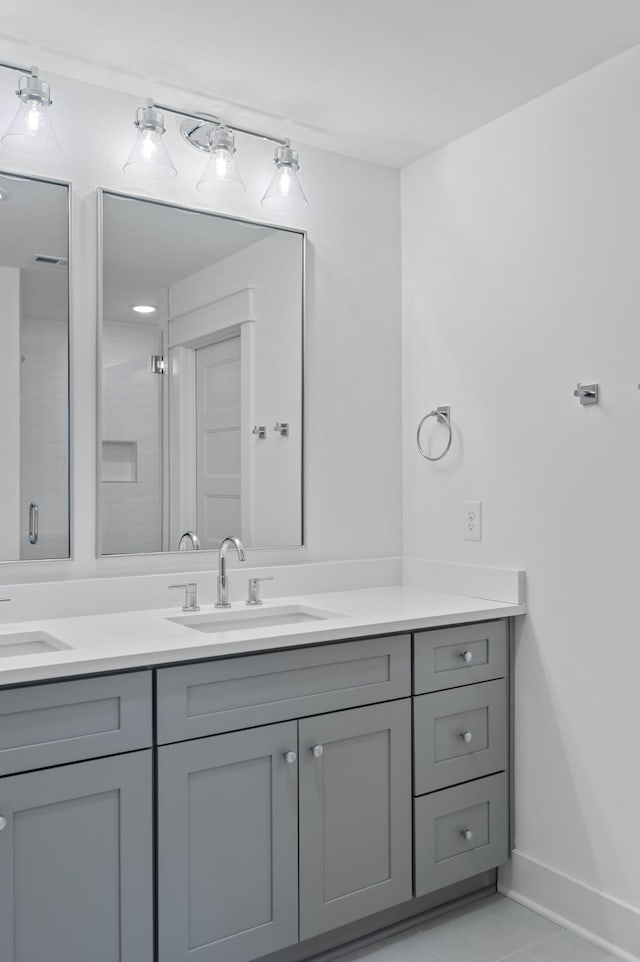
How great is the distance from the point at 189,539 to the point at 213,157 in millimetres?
1133

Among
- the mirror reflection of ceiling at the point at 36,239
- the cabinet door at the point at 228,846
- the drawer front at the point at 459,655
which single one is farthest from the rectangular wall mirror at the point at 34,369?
the drawer front at the point at 459,655

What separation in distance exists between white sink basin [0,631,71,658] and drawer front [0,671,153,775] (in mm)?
322

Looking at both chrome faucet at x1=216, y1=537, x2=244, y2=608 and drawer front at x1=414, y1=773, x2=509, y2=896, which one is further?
chrome faucet at x1=216, y1=537, x2=244, y2=608

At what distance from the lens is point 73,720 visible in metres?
1.63

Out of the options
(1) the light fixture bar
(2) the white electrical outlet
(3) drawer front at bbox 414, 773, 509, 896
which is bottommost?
(3) drawer front at bbox 414, 773, 509, 896

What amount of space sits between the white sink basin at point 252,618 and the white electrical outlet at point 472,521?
0.57 m

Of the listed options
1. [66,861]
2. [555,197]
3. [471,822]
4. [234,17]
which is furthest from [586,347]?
[66,861]

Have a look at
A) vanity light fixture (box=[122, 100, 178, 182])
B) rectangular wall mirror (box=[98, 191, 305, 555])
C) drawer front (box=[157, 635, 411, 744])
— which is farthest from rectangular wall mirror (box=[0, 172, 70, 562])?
drawer front (box=[157, 635, 411, 744])

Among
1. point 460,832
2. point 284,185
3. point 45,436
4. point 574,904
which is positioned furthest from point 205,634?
point 284,185

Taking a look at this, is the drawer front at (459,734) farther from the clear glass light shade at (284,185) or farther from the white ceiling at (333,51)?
the white ceiling at (333,51)

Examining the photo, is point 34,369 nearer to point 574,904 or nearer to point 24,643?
point 24,643

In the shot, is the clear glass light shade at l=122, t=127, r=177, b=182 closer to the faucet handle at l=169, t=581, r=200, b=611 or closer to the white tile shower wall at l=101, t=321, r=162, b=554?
the white tile shower wall at l=101, t=321, r=162, b=554

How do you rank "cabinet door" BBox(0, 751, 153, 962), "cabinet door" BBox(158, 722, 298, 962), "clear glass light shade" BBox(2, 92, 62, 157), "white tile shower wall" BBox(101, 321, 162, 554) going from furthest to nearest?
"white tile shower wall" BBox(101, 321, 162, 554) → "clear glass light shade" BBox(2, 92, 62, 157) → "cabinet door" BBox(158, 722, 298, 962) → "cabinet door" BBox(0, 751, 153, 962)

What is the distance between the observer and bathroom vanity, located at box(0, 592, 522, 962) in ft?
5.25
